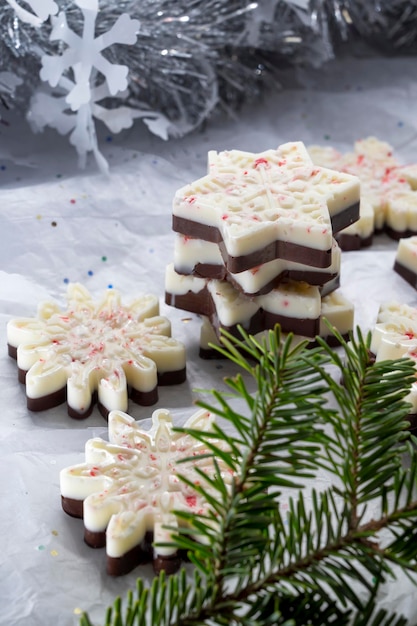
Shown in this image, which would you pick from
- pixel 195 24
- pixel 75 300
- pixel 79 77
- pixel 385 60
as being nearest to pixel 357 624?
pixel 75 300

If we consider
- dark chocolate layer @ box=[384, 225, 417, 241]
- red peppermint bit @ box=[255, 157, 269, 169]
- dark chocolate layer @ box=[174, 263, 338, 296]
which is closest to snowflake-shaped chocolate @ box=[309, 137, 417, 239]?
dark chocolate layer @ box=[384, 225, 417, 241]

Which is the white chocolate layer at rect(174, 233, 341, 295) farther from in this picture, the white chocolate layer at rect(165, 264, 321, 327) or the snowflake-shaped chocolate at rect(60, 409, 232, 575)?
the snowflake-shaped chocolate at rect(60, 409, 232, 575)

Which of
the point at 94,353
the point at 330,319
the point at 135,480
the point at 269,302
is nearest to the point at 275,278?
the point at 269,302

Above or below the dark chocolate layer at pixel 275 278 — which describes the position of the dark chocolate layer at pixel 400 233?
below

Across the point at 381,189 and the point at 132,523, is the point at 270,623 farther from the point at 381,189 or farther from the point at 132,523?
the point at 381,189

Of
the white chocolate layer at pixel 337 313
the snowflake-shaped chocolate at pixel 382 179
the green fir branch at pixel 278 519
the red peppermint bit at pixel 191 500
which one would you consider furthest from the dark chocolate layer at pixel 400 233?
the green fir branch at pixel 278 519

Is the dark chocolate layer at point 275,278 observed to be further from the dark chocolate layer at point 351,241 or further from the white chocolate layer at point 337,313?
the dark chocolate layer at point 351,241

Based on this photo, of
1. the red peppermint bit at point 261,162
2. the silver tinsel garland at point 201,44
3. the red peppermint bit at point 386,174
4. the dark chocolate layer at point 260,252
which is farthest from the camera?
the red peppermint bit at point 386,174

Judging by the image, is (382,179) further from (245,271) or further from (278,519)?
(278,519)
